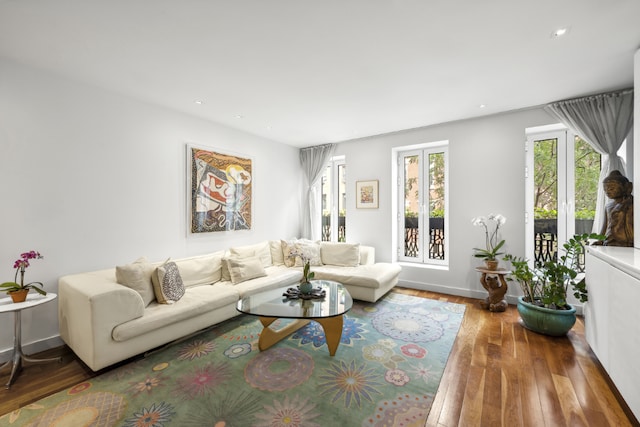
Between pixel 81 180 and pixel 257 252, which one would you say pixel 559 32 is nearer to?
pixel 257 252

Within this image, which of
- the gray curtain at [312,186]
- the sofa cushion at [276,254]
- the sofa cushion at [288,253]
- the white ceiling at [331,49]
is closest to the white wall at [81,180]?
the white ceiling at [331,49]

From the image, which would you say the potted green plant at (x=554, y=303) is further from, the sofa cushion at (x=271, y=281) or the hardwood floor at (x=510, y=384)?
the sofa cushion at (x=271, y=281)

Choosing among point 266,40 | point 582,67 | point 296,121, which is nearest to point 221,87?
point 266,40

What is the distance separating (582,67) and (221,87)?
347 centimetres

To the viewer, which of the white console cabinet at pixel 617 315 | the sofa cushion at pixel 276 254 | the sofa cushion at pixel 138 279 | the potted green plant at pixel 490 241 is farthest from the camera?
the sofa cushion at pixel 276 254

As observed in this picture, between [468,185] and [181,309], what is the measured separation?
399cm

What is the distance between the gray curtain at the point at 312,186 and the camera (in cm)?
543

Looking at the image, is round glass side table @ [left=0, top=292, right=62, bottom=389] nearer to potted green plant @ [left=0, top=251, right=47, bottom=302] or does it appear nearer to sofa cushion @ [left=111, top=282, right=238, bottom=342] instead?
potted green plant @ [left=0, top=251, right=47, bottom=302]

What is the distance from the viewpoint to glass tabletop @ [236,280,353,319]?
235cm

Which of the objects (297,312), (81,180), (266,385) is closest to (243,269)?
(297,312)

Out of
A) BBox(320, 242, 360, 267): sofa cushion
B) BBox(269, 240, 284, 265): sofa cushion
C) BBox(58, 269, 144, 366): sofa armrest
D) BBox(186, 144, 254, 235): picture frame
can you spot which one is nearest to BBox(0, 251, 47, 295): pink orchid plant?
BBox(58, 269, 144, 366): sofa armrest

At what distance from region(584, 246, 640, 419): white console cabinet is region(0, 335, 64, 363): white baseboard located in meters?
4.44

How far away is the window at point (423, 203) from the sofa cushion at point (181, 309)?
3099 mm

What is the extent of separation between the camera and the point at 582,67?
2.56 metres
